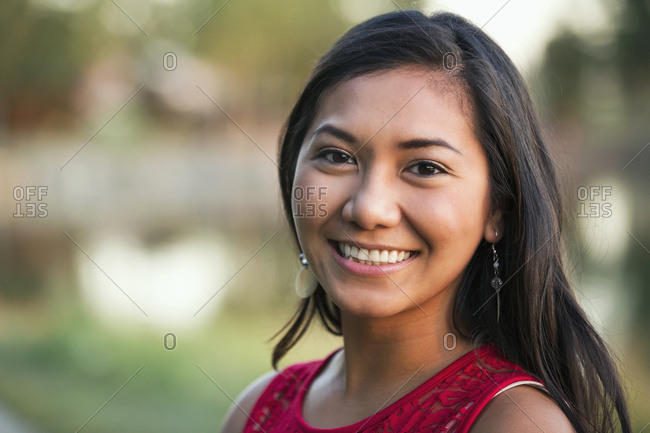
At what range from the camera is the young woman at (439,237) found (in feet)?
4.88

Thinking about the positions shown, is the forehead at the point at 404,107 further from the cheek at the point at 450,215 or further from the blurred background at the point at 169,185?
the blurred background at the point at 169,185

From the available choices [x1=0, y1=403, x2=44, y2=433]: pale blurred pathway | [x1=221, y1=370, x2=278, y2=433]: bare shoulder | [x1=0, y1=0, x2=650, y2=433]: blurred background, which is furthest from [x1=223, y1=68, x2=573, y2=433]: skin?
[x1=0, y1=403, x2=44, y2=433]: pale blurred pathway

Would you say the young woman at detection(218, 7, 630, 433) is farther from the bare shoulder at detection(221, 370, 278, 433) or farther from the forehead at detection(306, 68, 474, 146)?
the bare shoulder at detection(221, 370, 278, 433)

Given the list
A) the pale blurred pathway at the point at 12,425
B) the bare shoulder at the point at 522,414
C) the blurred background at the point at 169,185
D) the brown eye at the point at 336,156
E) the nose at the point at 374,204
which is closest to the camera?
the bare shoulder at the point at 522,414

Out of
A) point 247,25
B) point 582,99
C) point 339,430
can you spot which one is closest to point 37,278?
point 247,25

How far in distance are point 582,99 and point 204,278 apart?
4798mm

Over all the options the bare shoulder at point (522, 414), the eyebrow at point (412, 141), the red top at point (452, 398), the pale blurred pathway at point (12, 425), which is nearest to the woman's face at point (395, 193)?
the eyebrow at point (412, 141)

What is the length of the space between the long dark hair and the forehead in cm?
3

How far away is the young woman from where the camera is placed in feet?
4.88

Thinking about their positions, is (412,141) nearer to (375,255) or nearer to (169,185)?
(375,255)

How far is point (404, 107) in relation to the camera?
1496 millimetres

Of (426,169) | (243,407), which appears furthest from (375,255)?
(243,407)

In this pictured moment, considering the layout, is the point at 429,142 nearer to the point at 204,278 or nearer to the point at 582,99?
the point at 582,99

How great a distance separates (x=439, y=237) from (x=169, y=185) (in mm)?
7939
